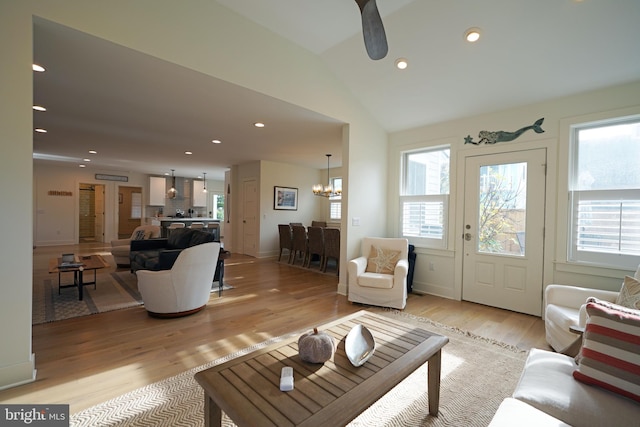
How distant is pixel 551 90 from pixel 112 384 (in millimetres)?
5210

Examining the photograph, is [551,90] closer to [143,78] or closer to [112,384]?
[143,78]

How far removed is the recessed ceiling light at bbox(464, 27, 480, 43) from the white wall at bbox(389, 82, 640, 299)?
1294 mm

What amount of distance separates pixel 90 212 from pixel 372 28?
12418 millimetres

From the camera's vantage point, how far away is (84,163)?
8.38 m

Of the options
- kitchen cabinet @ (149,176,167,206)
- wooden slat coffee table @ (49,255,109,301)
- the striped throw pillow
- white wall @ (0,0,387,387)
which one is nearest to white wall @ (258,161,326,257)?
wooden slat coffee table @ (49,255,109,301)

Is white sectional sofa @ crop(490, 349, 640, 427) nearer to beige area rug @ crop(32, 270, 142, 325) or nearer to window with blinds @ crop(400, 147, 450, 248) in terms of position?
window with blinds @ crop(400, 147, 450, 248)

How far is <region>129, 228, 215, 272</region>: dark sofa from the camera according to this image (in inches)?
172

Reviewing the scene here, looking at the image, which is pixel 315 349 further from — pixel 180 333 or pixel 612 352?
pixel 180 333

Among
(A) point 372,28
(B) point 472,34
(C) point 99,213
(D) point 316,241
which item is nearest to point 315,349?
(A) point 372,28

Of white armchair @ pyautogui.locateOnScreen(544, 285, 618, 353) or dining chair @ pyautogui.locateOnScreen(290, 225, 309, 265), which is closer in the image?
white armchair @ pyautogui.locateOnScreen(544, 285, 618, 353)

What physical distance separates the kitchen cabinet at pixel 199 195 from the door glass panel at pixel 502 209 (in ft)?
35.0

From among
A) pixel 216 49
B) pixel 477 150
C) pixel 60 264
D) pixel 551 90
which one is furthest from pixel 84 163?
pixel 551 90

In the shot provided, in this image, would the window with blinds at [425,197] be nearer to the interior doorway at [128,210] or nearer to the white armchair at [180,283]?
the white armchair at [180,283]

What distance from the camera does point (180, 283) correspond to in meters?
3.20
